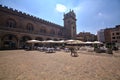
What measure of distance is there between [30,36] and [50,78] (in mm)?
24521

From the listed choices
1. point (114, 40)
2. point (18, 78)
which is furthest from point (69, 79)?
point (114, 40)

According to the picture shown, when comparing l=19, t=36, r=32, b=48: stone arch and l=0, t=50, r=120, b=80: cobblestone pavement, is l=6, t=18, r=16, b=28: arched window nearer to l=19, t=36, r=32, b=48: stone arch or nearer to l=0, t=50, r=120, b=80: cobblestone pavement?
l=19, t=36, r=32, b=48: stone arch

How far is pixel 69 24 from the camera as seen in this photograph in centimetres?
4675

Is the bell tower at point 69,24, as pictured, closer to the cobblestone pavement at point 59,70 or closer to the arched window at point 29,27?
the arched window at point 29,27

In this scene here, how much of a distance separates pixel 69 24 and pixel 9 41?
31233mm

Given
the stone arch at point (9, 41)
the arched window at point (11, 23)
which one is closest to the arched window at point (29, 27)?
the arched window at point (11, 23)

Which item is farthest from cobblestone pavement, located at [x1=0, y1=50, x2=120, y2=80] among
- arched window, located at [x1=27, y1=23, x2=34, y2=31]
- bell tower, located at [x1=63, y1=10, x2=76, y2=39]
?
bell tower, located at [x1=63, y1=10, x2=76, y2=39]

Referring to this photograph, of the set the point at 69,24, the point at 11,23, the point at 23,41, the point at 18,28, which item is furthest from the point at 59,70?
the point at 69,24

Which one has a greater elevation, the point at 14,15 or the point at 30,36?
the point at 14,15

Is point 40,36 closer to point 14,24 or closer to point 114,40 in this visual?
point 14,24

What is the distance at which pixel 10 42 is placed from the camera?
24.0 meters

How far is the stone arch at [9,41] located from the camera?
73.8 feet

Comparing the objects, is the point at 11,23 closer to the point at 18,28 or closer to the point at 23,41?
the point at 18,28

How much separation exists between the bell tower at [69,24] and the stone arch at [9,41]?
26.5 meters
